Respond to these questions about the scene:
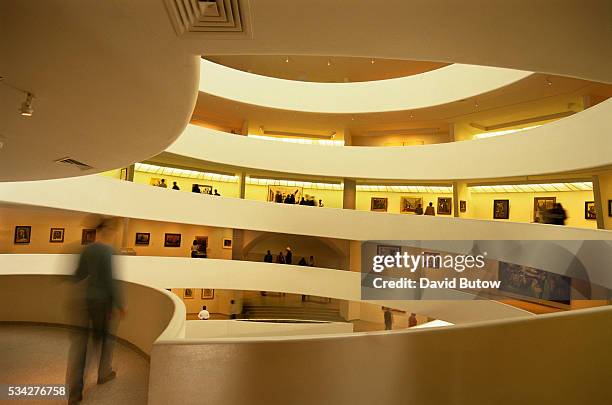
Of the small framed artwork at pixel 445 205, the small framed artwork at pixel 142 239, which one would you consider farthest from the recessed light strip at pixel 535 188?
the small framed artwork at pixel 142 239

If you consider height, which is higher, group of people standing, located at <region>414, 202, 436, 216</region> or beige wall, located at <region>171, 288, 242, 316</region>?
group of people standing, located at <region>414, 202, 436, 216</region>

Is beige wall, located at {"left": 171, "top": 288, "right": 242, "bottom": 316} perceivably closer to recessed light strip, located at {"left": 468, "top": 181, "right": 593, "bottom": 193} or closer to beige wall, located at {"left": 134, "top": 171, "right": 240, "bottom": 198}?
beige wall, located at {"left": 134, "top": 171, "right": 240, "bottom": 198}

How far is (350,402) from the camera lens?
138 inches

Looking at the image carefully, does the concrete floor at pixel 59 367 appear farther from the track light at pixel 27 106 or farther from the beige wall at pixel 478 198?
the beige wall at pixel 478 198

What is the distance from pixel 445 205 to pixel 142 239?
14456 millimetres

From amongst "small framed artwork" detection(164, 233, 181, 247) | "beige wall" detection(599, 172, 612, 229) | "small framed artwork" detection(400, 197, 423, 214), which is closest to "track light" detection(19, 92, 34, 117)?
"beige wall" detection(599, 172, 612, 229)

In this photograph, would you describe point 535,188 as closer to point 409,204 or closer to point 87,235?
point 409,204

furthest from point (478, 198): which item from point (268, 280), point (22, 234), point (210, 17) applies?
point (22, 234)

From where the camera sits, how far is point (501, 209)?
1800 centimetres

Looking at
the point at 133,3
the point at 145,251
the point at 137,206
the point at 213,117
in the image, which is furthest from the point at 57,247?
the point at 133,3

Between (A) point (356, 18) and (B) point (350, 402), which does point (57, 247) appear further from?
(A) point (356, 18)

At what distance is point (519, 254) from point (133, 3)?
13.0 metres

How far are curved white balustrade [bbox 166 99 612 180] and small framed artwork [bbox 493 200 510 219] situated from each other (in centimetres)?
419

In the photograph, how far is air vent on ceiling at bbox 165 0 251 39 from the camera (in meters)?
2.34
